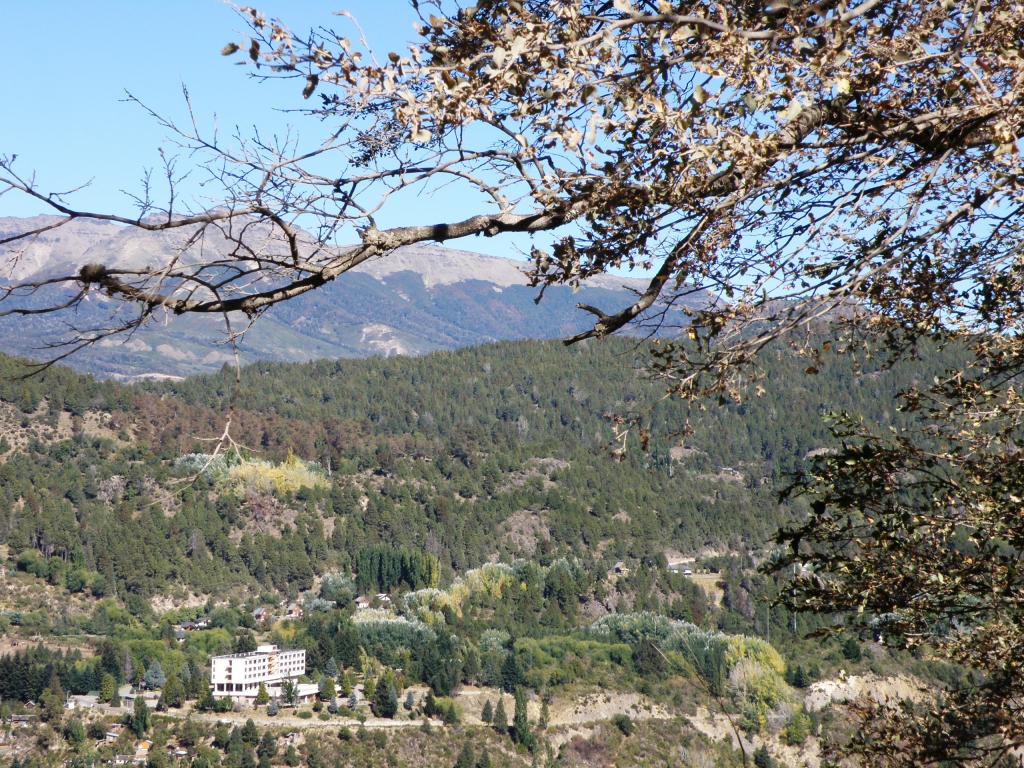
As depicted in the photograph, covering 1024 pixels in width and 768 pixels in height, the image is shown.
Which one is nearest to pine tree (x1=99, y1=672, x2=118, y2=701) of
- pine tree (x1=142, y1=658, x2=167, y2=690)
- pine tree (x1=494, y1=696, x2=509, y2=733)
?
pine tree (x1=142, y1=658, x2=167, y2=690)

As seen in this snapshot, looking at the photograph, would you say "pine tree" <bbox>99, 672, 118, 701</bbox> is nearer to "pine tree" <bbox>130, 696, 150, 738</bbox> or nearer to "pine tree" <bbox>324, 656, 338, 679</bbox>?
"pine tree" <bbox>130, 696, 150, 738</bbox>

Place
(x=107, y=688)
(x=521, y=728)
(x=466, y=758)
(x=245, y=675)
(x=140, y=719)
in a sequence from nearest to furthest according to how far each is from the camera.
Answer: (x=466, y=758) → (x=140, y=719) → (x=107, y=688) → (x=521, y=728) → (x=245, y=675)

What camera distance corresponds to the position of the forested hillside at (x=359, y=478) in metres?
73.8

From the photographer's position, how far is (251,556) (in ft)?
251

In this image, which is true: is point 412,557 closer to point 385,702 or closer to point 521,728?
point 385,702

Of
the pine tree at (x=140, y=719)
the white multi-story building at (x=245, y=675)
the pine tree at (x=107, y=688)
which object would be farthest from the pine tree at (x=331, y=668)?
the pine tree at (x=140, y=719)

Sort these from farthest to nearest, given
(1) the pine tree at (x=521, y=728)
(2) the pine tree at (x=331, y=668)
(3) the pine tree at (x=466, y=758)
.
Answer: (2) the pine tree at (x=331, y=668), (1) the pine tree at (x=521, y=728), (3) the pine tree at (x=466, y=758)

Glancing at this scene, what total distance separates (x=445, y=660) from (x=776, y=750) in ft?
65.3

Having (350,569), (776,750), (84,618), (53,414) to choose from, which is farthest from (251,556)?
(776,750)

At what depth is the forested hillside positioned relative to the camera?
73750 mm

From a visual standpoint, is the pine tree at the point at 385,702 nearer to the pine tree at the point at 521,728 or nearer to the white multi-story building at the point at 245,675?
the white multi-story building at the point at 245,675

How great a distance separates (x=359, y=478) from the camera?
93375mm

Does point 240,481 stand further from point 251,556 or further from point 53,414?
point 53,414

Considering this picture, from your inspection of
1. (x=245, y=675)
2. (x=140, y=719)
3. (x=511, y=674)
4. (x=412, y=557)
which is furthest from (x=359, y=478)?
(x=140, y=719)
